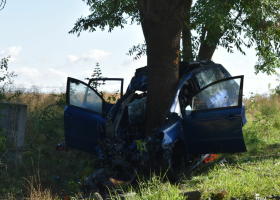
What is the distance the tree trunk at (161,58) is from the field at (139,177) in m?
Result: 1.49

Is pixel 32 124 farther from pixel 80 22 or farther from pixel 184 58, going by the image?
pixel 184 58

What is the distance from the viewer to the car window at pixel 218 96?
6.68 m

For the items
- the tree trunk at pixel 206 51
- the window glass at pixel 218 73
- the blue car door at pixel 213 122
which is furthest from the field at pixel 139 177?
the tree trunk at pixel 206 51

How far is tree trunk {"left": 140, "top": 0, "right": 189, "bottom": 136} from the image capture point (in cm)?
742

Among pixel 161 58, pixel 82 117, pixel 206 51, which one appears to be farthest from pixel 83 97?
pixel 206 51

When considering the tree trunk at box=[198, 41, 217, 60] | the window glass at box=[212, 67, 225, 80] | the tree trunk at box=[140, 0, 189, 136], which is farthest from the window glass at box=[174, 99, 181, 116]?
the tree trunk at box=[198, 41, 217, 60]

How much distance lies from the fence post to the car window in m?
4.36

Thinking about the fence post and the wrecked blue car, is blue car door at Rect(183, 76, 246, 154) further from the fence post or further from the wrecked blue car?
the fence post

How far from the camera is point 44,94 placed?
15234mm

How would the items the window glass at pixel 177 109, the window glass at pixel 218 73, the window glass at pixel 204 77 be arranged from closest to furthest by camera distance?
the window glass at pixel 177 109 → the window glass at pixel 204 77 → the window glass at pixel 218 73

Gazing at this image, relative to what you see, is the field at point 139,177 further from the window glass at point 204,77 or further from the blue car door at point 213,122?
the window glass at point 204,77

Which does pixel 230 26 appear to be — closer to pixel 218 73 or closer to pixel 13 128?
pixel 218 73

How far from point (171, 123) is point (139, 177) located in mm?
1219

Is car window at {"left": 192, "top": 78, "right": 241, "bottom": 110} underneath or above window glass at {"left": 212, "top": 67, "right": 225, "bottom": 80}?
underneath
